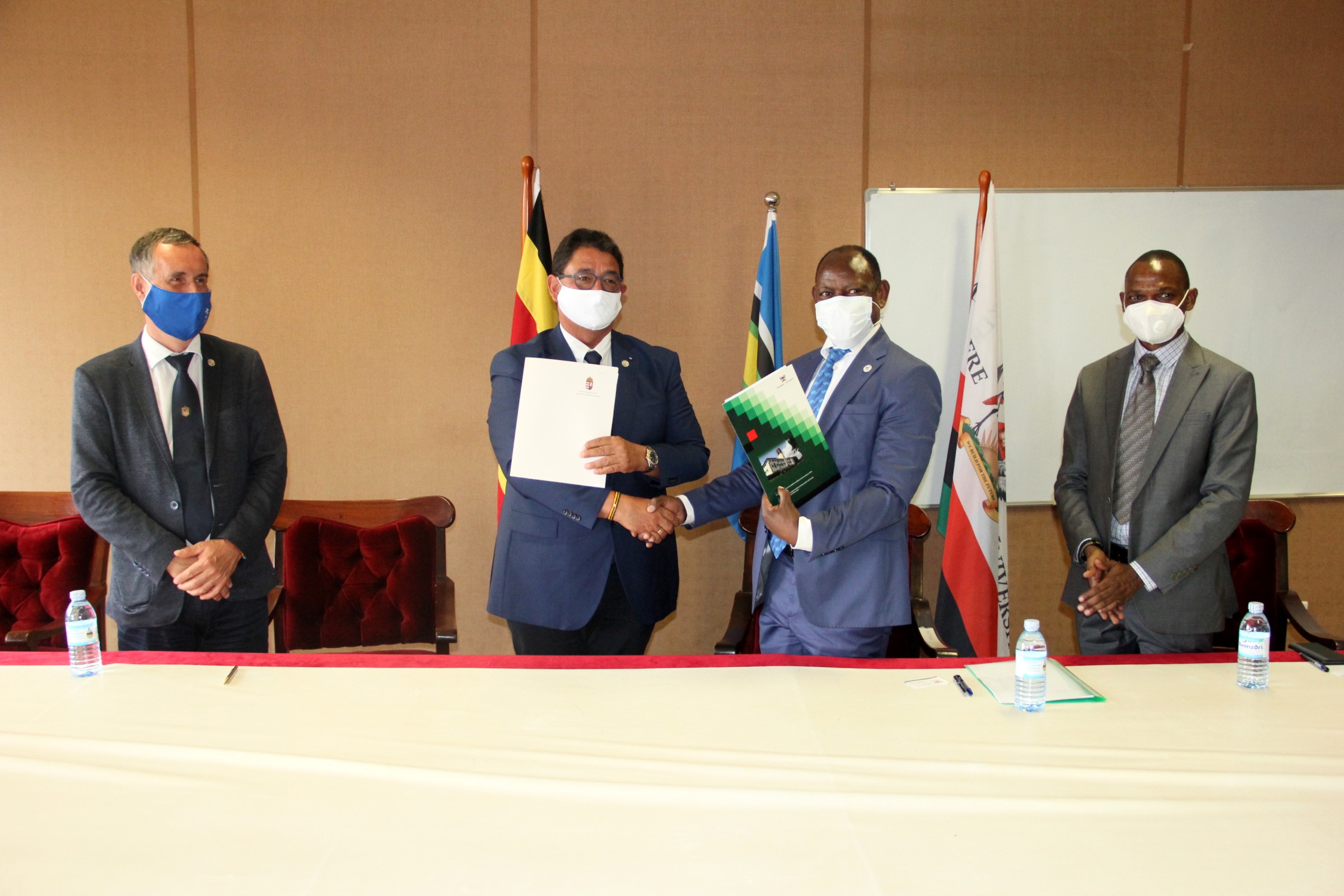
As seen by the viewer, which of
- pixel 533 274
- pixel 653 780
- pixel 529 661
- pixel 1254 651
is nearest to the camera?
pixel 653 780

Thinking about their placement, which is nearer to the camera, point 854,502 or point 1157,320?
point 854,502

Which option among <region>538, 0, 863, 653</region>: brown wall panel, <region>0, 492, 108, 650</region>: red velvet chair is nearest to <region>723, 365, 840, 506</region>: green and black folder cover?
<region>538, 0, 863, 653</region>: brown wall panel

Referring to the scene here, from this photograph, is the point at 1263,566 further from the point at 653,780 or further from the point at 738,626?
the point at 653,780

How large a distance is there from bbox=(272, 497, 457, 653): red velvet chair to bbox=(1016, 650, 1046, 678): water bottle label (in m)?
1.87

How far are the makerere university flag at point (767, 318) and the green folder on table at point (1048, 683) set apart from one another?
158 centimetres

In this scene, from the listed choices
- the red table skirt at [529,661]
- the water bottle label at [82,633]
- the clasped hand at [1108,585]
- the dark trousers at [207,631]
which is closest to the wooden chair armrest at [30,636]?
the dark trousers at [207,631]

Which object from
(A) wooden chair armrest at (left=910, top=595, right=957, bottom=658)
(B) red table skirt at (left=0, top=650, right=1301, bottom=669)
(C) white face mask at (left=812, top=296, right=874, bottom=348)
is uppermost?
(C) white face mask at (left=812, top=296, right=874, bottom=348)

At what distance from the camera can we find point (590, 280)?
2.43m

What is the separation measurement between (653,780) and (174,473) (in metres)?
1.67

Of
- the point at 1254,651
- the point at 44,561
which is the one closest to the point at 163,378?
the point at 44,561

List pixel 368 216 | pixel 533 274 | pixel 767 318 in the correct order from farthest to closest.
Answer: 1. pixel 368 216
2. pixel 767 318
3. pixel 533 274

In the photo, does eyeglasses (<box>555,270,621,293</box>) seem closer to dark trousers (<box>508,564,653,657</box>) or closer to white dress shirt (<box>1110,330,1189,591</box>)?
dark trousers (<box>508,564,653,657</box>)

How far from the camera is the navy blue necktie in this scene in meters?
2.35

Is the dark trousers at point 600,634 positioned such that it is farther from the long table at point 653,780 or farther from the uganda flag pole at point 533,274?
the uganda flag pole at point 533,274
